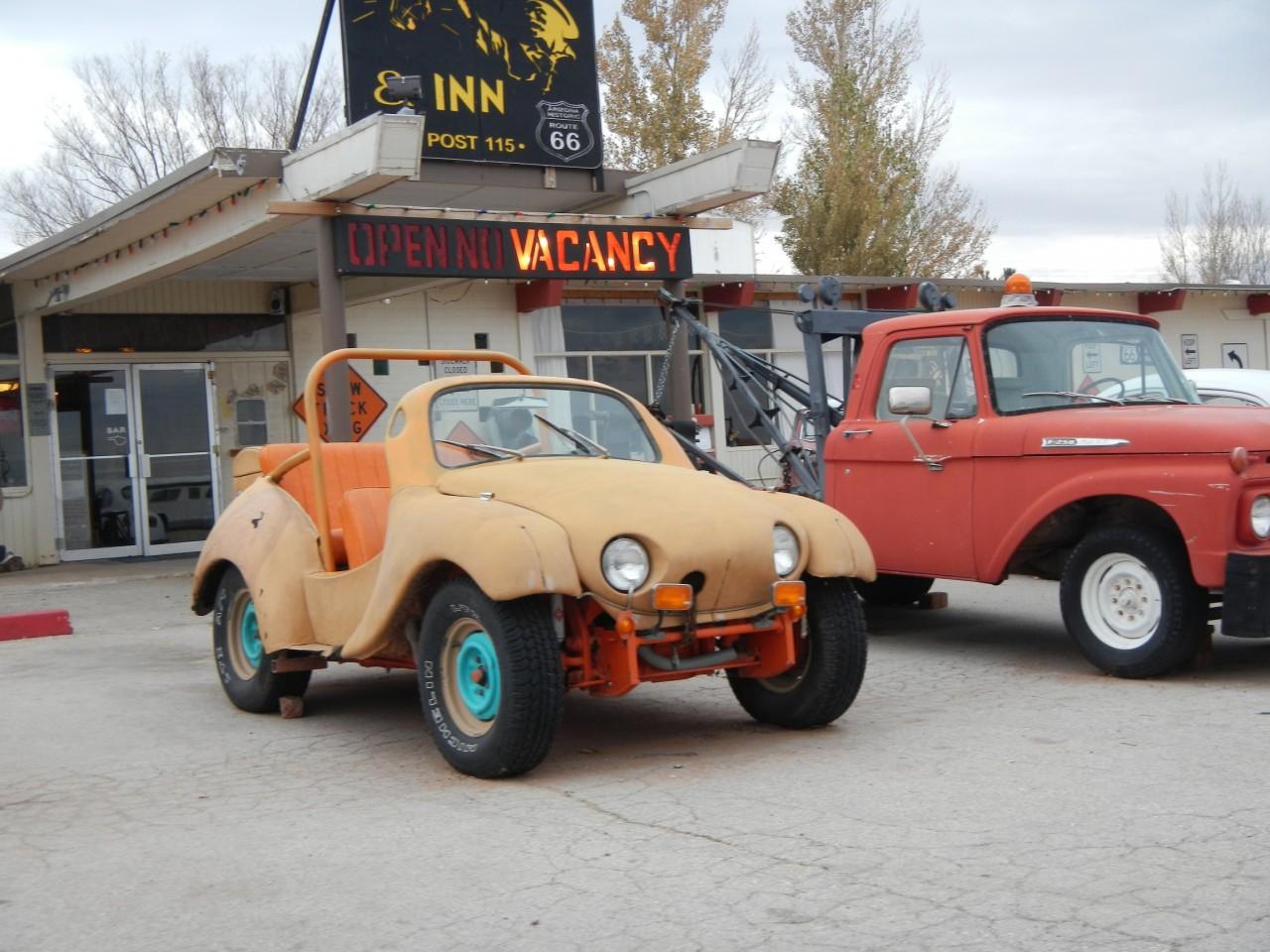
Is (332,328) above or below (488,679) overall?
above

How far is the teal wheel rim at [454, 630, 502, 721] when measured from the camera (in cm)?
565

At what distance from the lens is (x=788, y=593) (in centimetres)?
586

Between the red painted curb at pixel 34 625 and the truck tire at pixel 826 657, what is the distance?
6.87 m

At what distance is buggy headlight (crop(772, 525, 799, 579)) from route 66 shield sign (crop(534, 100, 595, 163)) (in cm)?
872

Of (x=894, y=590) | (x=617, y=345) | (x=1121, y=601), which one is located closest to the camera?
(x=1121, y=601)

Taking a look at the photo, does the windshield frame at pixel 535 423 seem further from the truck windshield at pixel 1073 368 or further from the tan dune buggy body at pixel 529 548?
the truck windshield at pixel 1073 368

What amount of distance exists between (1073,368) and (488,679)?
14.8 feet

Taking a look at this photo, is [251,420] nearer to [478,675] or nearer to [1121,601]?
[1121,601]

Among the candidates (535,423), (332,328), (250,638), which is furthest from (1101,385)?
(332,328)

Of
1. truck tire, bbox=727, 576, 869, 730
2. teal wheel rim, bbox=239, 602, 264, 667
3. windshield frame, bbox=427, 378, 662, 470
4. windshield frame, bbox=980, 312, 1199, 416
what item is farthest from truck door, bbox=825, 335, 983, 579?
teal wheel rim, bbox=239, 602, 264, 667

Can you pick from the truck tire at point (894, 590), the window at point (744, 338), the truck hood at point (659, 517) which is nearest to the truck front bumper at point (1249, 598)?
the truck hood at point (659, 517)

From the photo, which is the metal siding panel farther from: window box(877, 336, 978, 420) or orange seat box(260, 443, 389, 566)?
window box(877, 336, 978, 420)

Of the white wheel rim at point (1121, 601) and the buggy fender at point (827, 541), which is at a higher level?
the buggy fender at point (827, 541)

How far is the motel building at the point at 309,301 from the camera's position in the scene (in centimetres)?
1230
